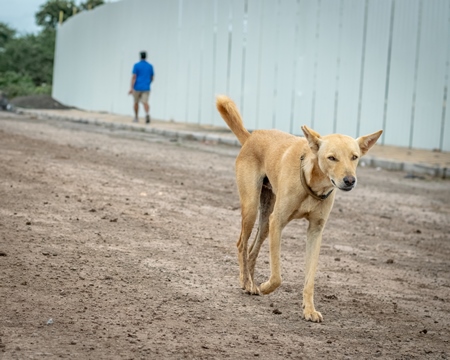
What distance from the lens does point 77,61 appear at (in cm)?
3653

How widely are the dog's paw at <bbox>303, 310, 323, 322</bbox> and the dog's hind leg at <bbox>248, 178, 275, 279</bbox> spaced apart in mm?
861

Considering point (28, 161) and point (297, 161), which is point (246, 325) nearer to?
point (297, 161)

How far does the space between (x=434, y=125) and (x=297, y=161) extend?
1274cm

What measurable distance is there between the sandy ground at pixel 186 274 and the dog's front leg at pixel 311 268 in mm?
107

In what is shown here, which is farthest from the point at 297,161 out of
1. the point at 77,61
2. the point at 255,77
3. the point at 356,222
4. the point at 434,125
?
the point at 77,61

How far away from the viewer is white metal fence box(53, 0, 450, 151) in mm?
17859

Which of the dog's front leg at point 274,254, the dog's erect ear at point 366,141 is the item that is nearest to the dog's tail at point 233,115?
the dog's front leg at point 274,254

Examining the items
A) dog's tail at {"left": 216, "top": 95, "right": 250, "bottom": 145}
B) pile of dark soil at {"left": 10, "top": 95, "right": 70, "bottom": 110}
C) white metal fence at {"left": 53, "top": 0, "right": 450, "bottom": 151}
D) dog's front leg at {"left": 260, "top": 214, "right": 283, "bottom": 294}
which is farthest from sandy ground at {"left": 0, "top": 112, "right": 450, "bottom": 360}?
pile of dark soil at {"left": 10, "top": 95, "right": 70, "bottom": 110}

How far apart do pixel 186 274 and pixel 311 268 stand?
3.61 ft

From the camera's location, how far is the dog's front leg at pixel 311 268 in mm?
5316

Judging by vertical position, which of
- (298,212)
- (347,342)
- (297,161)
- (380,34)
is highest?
(380,34)

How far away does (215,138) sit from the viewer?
1955 centimetres

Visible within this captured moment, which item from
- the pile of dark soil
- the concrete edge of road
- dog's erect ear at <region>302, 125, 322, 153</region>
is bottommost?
the concrete edge of road

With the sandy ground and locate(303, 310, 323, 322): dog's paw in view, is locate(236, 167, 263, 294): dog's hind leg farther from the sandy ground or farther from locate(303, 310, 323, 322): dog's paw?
locate(303, 310, 323, 322): dog's paw
